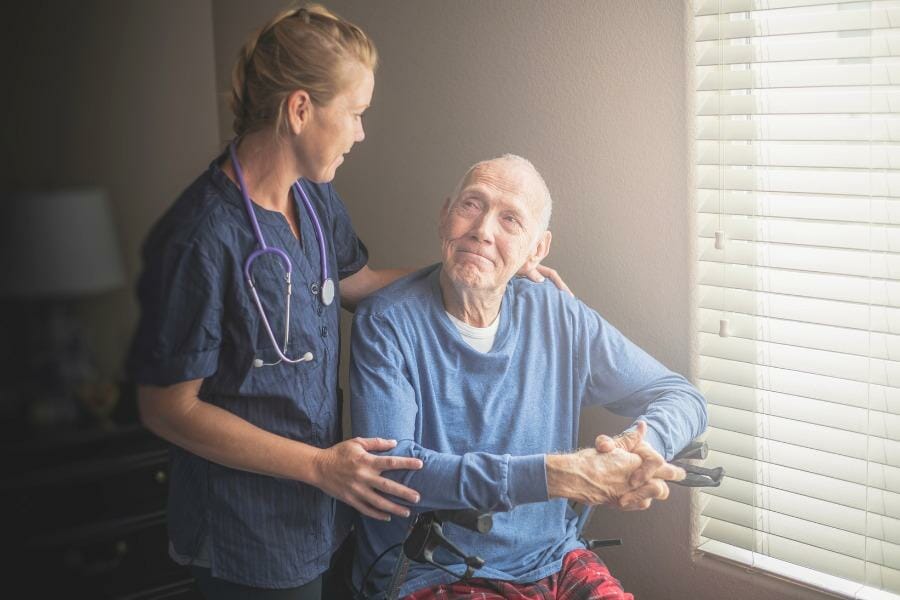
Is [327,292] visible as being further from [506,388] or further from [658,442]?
[658,442]

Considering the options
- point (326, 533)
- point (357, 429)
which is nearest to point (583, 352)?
point (357, 429)

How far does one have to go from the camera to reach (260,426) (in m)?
1.38

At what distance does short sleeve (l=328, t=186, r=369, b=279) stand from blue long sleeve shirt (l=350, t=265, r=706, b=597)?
0.29ft

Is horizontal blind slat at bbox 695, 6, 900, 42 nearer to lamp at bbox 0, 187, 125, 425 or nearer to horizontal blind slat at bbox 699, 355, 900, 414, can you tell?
horizontal blind slat at bbox 699, 355, 900, 414

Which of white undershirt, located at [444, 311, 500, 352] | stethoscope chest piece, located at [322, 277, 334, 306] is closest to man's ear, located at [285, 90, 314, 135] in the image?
stethoscope chest piece, located at [322, 277, 334, 306]

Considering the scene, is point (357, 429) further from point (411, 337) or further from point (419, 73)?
point (419, 73)

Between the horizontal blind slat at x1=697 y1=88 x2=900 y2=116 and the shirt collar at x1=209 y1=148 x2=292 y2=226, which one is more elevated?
the horizontal blind slat at x1=697 y1=88 x2=900 y2=116

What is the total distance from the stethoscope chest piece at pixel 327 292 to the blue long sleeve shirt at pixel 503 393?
0.12 metres

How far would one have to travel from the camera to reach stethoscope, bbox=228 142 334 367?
1.30 m

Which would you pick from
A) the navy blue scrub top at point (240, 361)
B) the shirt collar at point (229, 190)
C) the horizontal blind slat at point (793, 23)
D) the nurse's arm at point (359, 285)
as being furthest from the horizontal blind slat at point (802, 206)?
the shirt collar at point (229, 190)

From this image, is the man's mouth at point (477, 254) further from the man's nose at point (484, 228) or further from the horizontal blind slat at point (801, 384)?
the horizontal blind slat at point (801, 384)

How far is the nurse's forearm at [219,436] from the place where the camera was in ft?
4.02

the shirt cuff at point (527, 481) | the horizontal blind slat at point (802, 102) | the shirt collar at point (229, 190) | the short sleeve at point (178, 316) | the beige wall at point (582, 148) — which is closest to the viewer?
the short sleeve at point (178, 316)

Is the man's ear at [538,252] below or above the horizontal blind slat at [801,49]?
below
